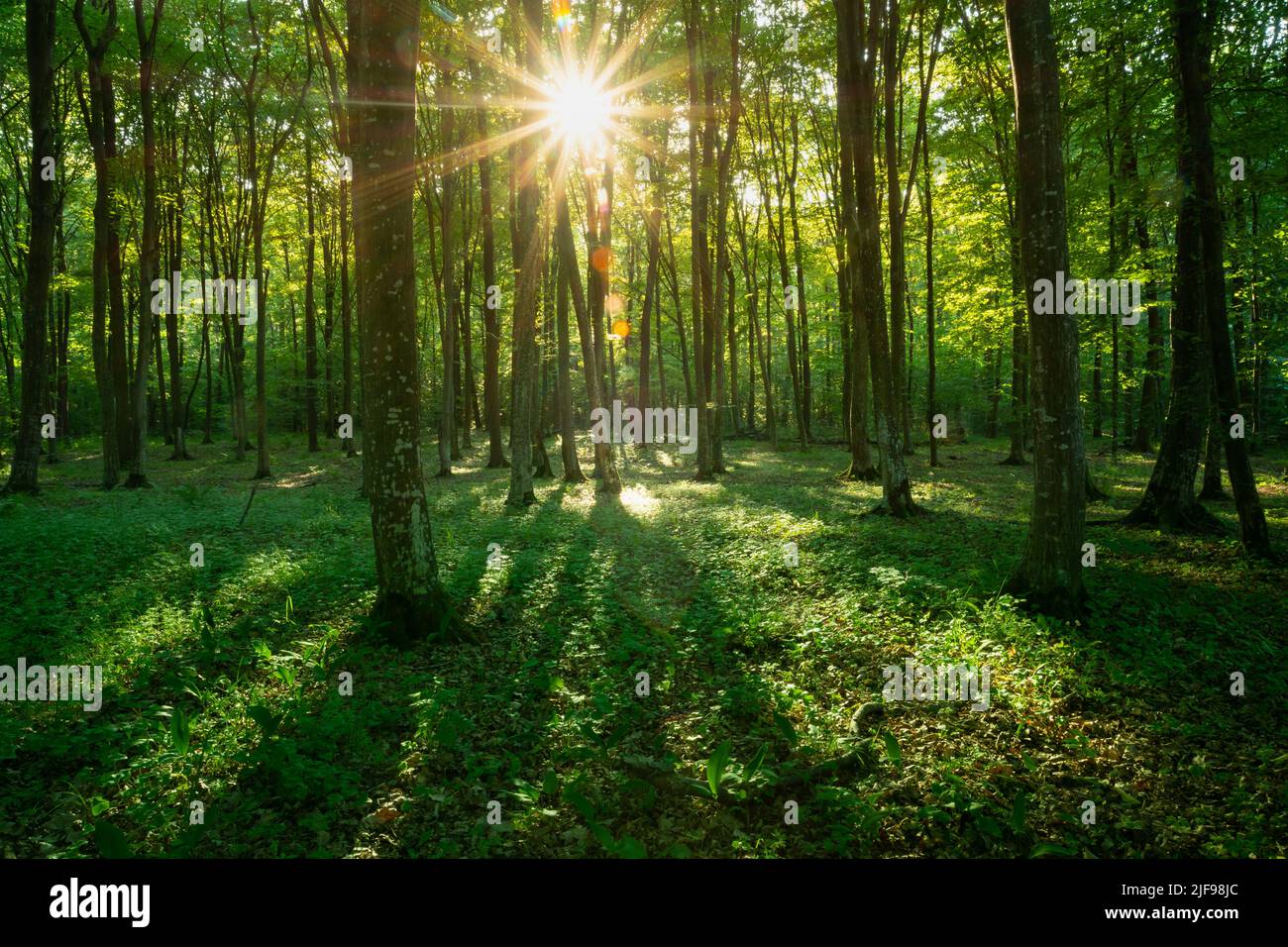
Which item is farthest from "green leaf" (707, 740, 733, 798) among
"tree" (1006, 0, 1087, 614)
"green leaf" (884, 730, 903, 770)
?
"tree" (1006, 0, 1087, 614)

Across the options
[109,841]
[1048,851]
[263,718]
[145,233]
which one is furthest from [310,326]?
[1048,851]

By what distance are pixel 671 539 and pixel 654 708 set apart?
22.6 ft

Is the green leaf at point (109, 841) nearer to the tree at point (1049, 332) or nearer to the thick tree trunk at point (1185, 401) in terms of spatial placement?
the tree at point (1049, 332)

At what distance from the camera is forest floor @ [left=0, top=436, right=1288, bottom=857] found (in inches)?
151

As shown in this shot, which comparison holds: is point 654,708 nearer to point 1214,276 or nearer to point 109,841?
point 109,841

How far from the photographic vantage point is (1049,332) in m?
6.93

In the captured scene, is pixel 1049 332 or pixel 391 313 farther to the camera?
pixel 1049 332

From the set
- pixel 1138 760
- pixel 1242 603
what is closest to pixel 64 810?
pixel 1138 760

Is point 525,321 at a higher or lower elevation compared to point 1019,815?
higher

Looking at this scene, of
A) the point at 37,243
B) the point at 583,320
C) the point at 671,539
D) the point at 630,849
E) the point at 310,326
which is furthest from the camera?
the point at 310,326

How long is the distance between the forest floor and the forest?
4cm

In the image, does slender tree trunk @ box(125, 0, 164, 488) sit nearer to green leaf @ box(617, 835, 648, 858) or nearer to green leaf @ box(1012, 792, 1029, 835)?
green leaf @ box(617, 835, 648, 858)

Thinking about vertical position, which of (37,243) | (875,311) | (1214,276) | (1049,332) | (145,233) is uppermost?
(145,233)

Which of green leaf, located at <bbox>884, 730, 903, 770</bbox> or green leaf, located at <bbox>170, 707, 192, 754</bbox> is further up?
green leaf, located at <bbox>170, 707, 192, 754</bbox>
